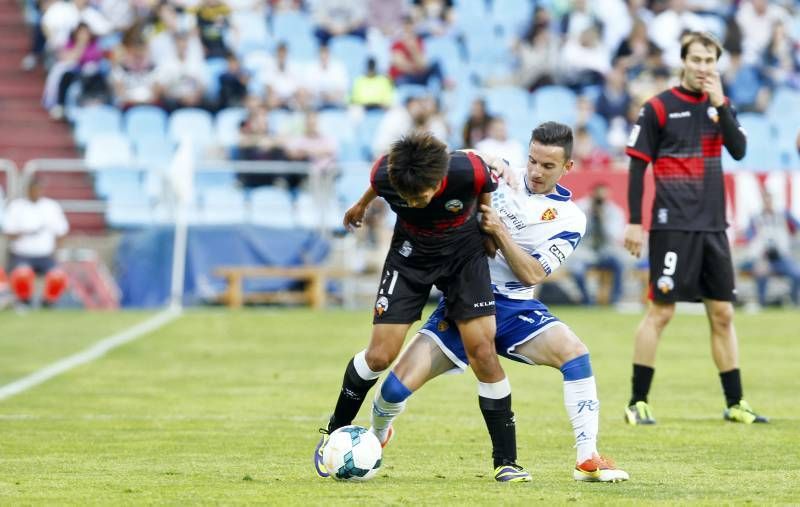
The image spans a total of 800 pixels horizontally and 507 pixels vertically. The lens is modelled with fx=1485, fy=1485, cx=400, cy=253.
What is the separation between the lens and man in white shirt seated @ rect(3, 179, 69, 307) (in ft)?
68.3

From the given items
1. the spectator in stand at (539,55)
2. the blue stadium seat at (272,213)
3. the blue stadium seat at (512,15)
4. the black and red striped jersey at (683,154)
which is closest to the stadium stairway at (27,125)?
the blue stadium seat at (272,213)

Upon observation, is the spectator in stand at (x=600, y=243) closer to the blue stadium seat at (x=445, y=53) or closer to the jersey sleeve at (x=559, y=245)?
the blue stadium seat at (x=445, y=53)

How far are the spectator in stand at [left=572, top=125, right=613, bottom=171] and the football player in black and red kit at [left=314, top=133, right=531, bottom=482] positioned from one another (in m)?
14.9

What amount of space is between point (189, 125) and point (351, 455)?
1768 centimetres

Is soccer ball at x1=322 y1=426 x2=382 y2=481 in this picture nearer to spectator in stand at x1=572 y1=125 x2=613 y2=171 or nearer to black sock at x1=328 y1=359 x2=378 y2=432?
black sock at x1=328 y1=359 x2=378 y2=432

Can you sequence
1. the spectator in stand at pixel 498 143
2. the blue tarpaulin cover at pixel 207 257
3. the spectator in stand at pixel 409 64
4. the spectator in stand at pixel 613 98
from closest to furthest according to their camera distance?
the spectator in stand at pixel 498 143, the blue tarpaulin cover at pixel 207 257, the spectator in stand at pixel 613 98, the spectator in stand at pixel 409 64

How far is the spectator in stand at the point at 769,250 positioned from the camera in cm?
2092

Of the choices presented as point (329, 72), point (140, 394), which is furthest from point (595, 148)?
point (140, 394)

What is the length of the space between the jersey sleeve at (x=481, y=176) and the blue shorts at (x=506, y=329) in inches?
25.6

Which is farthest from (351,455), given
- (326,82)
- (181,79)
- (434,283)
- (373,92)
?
(181,79)

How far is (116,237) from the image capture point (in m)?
21.5

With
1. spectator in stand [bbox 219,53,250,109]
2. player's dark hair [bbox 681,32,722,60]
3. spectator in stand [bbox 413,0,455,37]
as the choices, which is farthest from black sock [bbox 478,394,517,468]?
spectator in stand [bbox 413,0,455,37]

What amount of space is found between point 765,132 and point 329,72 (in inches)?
291

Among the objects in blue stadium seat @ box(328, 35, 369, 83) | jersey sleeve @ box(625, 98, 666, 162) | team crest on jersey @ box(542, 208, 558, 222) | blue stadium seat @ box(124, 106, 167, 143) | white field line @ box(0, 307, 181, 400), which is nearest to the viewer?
team crest on jersey @ box(542, 208, 558, 222)
